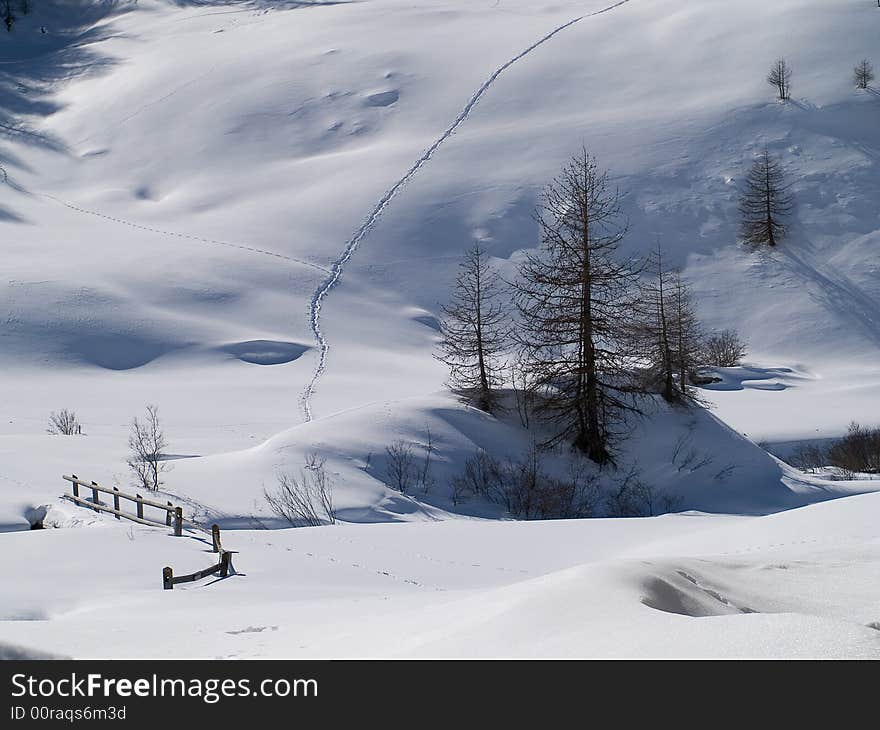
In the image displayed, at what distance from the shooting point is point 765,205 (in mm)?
53562

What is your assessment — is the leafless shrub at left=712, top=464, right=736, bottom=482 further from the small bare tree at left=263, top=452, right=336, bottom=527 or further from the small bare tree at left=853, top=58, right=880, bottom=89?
the small bare tree at left=853, top=58, right=880, bottom=89

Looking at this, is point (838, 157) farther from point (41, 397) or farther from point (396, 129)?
point (41, 397)

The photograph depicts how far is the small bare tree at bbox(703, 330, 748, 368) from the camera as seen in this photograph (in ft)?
146

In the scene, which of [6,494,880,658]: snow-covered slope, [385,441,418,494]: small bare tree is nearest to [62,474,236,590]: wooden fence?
[6,494,880,658]: snow-covered slope

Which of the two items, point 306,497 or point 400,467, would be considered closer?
point 306,497

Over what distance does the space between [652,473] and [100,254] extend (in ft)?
104

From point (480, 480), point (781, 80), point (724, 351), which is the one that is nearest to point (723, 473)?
point (480, 480)

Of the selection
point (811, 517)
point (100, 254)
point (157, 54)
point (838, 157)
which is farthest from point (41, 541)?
point (157, 54)

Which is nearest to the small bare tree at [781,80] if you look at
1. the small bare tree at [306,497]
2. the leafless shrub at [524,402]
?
the leafless shrub at [524,402]

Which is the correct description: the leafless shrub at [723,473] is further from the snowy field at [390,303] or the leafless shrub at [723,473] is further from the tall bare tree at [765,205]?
the tall bare tree at [765,205]

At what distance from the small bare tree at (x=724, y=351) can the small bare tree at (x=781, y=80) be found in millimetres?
21865

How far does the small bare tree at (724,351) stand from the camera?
4450 cm

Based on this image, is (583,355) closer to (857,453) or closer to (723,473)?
(723,473)

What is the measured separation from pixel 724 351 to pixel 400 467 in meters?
26.9
